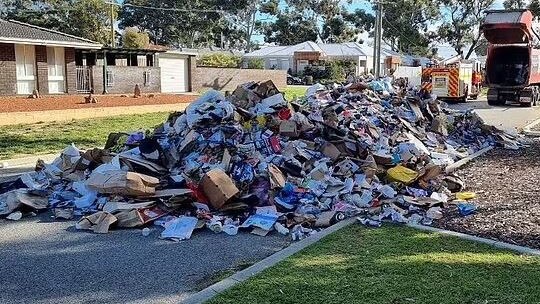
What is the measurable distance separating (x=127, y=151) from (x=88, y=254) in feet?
9.71

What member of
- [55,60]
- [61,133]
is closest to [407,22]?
[55,60]

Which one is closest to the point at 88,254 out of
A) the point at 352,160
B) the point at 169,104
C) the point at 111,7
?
the point at 352,160

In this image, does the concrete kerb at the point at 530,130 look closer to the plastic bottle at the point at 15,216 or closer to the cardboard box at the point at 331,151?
the cardboard box at the point at 331,151

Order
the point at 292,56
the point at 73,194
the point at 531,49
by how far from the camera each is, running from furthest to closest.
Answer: the point at 292,56 < the point at 531,49 < the point at 73,194

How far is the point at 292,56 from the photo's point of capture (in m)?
53.9

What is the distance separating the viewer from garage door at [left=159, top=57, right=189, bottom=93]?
105 ft

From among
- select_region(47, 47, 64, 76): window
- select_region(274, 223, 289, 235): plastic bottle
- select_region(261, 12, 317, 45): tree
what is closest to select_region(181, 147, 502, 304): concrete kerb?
select_region(274, 223, 289, 235): plastic bottle

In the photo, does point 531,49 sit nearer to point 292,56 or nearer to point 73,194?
point 73,194

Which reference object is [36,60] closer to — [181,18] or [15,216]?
[15,216]

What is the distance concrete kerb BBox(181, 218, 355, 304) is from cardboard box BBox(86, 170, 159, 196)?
7.41 ft

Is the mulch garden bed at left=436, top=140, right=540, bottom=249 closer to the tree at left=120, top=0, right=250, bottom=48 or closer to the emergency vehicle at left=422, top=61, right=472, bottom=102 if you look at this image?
the emergency vehicle at left=422, top=61, right=472, bottom=102

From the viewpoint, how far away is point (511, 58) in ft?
81.5

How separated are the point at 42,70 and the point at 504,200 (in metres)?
21.6

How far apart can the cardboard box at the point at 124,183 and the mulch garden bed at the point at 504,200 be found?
3.63 meters
